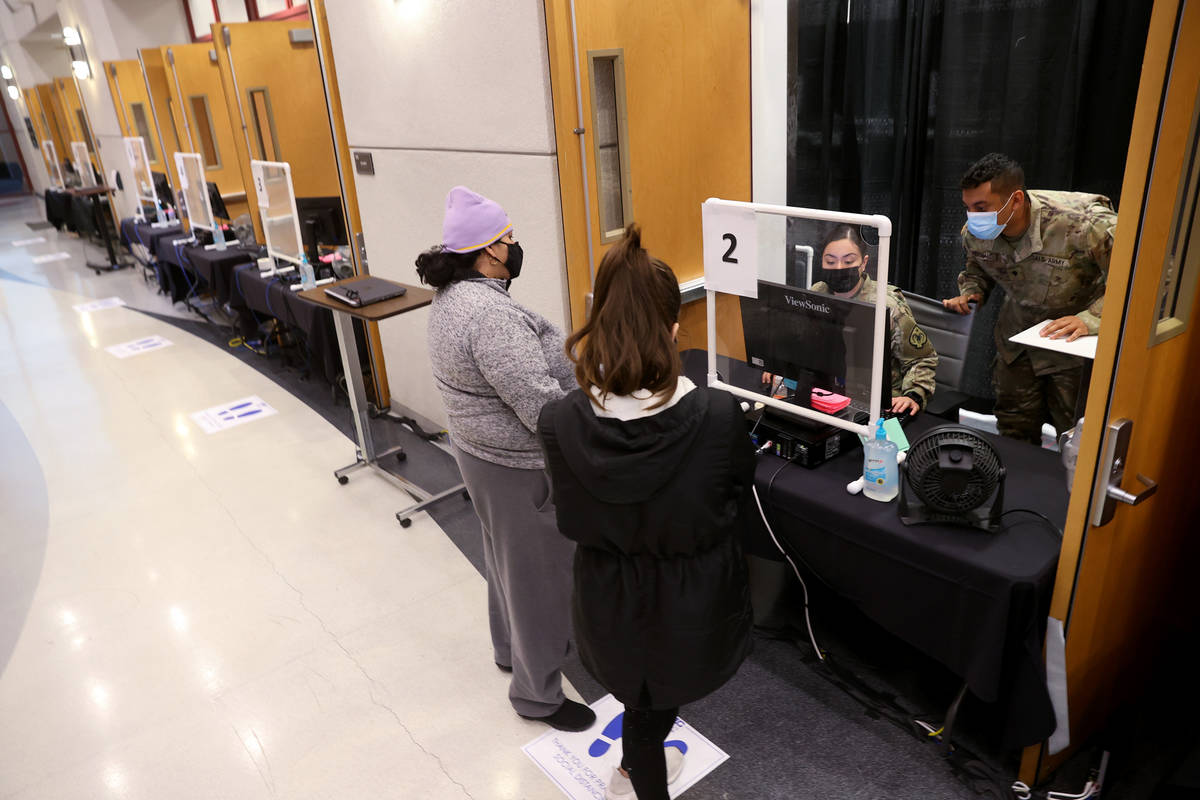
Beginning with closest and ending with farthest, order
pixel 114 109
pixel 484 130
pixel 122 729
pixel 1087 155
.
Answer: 1. pixel 122 729
2. pixel 1087 155
3. pixel 484 130
4. pixel 114 109

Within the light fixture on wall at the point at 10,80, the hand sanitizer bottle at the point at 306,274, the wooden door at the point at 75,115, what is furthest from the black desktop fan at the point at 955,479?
the light fixture on wall at the point at 10,80

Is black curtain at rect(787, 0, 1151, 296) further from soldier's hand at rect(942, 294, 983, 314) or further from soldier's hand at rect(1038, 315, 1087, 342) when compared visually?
soldier's hand at rect(1038, 315, 1087, 342)

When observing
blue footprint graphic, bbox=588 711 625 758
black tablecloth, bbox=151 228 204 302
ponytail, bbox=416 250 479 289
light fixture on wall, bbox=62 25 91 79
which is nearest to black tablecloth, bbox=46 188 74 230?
light fixture on wall, bbox=62 25 91 79

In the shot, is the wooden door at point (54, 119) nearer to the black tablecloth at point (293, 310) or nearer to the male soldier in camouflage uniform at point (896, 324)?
the black tablecloth at point (293, 310)

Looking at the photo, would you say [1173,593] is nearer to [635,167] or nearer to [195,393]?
[635,167]

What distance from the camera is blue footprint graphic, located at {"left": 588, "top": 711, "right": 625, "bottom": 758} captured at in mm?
2162

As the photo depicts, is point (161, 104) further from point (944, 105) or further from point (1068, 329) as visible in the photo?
point (1068, 329)

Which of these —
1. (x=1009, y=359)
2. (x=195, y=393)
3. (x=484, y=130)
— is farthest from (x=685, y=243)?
(x=195, y=393)

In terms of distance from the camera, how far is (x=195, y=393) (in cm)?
508

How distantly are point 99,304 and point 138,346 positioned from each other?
1881 mm

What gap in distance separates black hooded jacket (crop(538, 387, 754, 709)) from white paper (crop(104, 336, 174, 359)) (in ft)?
18.3

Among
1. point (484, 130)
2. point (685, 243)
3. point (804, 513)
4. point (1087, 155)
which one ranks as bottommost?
point (804, 513)

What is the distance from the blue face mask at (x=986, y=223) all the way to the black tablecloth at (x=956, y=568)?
82 cm

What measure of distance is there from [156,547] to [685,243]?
8.38ft
